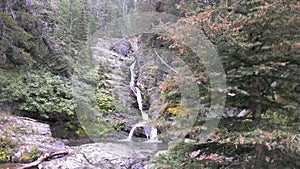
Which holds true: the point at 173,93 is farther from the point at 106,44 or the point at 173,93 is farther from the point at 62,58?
the point at 106,44

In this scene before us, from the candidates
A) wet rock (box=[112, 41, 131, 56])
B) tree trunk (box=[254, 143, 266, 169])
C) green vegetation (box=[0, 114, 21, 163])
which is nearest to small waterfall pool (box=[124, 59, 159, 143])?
wet rock (box=[112, 41, 131, 56])

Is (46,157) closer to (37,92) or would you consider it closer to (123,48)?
(37,92)

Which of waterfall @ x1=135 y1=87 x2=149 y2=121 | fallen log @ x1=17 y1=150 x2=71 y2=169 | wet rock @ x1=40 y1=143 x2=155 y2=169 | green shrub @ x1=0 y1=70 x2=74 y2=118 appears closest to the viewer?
fallen log @ x1=17 y1=150 x2=71 y2=169

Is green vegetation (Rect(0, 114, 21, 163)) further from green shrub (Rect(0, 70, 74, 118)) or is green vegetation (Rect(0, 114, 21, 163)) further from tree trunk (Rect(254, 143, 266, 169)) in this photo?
tree trunk (Rect(254, 143, 266, 169))

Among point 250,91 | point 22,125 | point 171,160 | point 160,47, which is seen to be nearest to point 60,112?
point 22,125

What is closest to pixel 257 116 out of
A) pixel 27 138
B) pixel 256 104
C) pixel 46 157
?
pixel 256 104

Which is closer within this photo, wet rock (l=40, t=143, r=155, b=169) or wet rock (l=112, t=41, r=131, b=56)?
wet rock (l=40, t=143, r=155, b=169)

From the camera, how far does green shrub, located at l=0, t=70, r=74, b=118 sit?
11.4m

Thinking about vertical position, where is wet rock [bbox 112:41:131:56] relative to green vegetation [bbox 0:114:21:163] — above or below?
above

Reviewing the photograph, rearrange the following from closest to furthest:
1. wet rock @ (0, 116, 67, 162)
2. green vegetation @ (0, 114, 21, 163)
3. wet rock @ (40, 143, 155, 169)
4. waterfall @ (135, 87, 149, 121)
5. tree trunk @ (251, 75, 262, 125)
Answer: tree trunk @ (251, 75, 262, 125) < wet rock @ (40, 143, 155, 169) < green vegetation @ (0, 114, 21, 163) < wet rock @ (0, 116, 67, 162) < waterfall @ (135, 87, 149, 121)

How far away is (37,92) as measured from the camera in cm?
1204

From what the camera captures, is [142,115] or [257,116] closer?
[257,116]

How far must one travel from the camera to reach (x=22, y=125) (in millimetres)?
10031

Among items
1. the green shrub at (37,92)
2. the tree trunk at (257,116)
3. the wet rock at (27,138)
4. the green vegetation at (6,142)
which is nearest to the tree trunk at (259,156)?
the tree trunk at (257,116)
